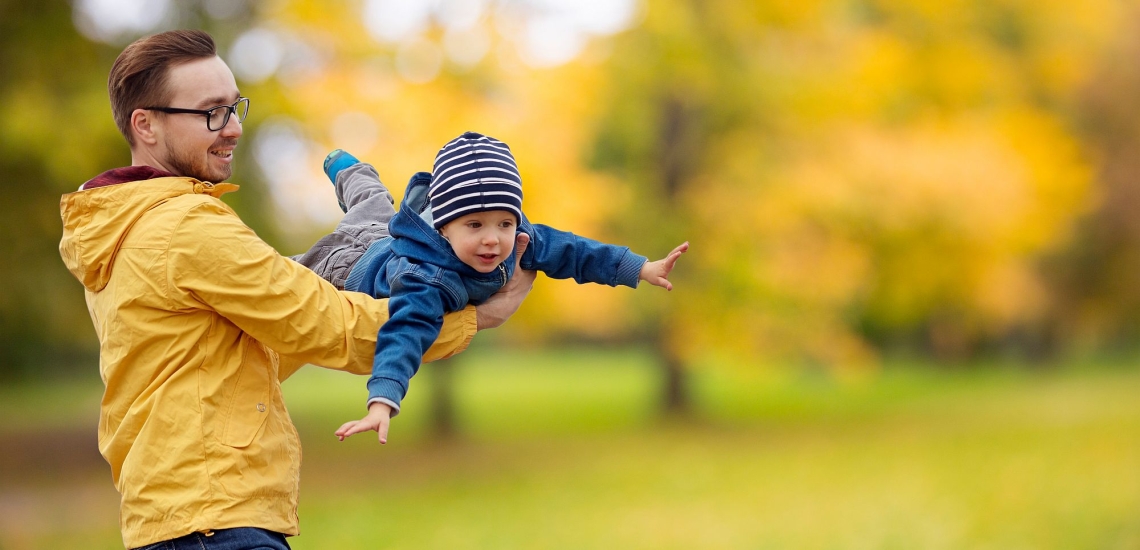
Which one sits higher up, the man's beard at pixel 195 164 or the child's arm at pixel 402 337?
the man's beard at pixel 195 164

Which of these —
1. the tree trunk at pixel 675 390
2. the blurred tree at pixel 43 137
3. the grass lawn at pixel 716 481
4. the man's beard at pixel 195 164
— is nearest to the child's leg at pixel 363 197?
the man's beard at pixel 195 164

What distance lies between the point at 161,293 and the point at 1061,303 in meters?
27.1

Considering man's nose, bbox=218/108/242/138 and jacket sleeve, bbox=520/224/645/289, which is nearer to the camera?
man's nose, bbox=218/108/242/138

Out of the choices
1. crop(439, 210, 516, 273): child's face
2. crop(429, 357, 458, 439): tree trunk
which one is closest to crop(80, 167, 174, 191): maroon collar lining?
crop(439, 210, 516, 273): child's face

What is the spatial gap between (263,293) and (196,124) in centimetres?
41

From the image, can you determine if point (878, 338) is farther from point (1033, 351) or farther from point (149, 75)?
point (149, 75)

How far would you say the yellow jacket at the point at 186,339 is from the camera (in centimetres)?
216

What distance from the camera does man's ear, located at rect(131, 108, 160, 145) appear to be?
7.37 feet

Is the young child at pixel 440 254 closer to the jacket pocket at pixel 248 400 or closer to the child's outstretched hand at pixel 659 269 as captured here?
the child's outstretched hand at pixel 659 269

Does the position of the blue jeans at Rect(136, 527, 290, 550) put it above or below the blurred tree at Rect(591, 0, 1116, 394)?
below

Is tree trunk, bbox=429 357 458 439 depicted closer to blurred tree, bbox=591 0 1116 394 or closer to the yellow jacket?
blurred tree, bbox=591 0 1116 394

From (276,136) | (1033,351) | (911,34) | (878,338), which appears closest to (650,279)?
(276,136)

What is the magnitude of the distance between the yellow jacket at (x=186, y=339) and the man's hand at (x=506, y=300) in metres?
0.44

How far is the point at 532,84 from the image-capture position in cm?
1360
